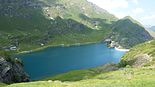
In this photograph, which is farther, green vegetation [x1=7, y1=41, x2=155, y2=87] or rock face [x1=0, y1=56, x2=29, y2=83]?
rock face [x1=0, y1=56, x2=29, y2=83]

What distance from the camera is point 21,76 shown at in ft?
378

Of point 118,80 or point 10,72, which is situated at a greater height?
point 118,80

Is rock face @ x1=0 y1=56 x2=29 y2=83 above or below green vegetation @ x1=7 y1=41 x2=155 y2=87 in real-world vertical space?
below

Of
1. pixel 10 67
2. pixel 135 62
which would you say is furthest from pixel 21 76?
pixel 135 62

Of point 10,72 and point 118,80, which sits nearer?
point 118,80

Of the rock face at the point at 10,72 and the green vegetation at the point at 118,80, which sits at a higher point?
the green vegetation at the point at 118,80

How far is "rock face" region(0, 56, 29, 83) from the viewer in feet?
340

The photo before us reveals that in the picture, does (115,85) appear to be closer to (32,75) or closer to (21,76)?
(21,76)

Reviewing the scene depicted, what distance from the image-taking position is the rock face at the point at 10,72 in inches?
4076

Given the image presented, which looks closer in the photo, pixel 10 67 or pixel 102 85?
pixel 102 85

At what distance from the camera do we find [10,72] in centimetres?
10819

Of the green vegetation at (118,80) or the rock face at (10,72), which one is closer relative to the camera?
the green vegetation at (118,80)

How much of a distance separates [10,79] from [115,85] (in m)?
69.3

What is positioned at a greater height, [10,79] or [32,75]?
[10,79]
